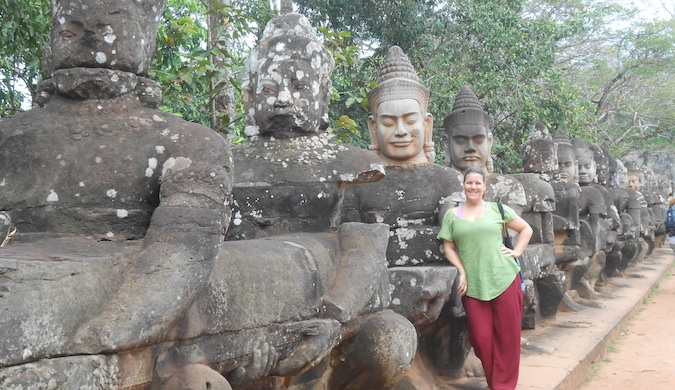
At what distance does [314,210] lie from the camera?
12.8ft

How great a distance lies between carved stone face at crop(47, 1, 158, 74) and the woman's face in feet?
8.02

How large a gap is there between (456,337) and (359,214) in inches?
44.9

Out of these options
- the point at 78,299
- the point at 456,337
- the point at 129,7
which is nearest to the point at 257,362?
the point at 78,299

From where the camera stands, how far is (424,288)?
4.31m

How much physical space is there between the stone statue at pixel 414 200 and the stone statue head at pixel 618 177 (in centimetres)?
1209

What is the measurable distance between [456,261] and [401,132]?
0.91 m

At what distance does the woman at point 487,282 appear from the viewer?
15.7 feet

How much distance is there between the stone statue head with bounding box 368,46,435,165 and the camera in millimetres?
5113

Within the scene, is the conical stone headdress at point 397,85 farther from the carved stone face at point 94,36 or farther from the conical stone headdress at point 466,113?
the carved stone face at point 94,36

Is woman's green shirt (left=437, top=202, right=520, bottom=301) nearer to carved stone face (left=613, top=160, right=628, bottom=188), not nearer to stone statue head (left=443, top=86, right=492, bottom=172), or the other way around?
stone statue head (left=443, top=86, right=492, bottom=172)

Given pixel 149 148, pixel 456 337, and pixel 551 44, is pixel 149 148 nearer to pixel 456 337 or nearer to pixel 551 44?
pixel 456 337

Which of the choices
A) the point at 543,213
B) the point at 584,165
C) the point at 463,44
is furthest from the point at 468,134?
the point at 584,165

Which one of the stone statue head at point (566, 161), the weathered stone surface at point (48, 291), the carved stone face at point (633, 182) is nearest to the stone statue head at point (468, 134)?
the weathered stone surface at point (48, 291)

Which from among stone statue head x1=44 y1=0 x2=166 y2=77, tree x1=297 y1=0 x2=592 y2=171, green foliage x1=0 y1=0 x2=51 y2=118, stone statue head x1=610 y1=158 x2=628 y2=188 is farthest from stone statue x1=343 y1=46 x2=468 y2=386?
stone statue head x1=610 y1=158 x2=628 y2=188
